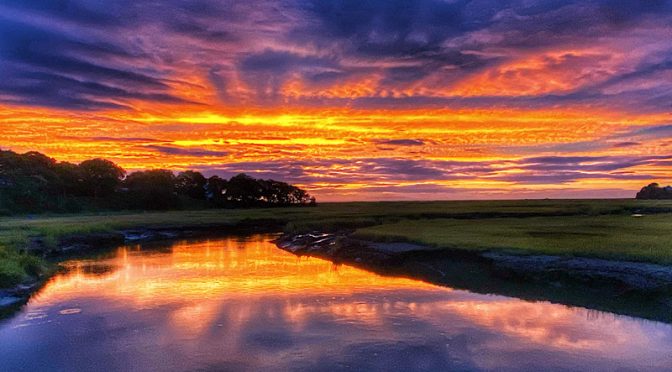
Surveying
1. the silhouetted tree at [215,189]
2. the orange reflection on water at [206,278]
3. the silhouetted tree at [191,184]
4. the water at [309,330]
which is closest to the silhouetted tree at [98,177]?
the silhouetted tree at [191,184]

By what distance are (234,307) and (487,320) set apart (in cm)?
1222

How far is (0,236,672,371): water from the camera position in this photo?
1698 centimetres

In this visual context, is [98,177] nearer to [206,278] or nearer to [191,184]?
[191,184]

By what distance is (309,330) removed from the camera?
2070 cm

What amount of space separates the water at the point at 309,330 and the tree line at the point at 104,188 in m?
91.2

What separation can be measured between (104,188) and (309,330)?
140 m

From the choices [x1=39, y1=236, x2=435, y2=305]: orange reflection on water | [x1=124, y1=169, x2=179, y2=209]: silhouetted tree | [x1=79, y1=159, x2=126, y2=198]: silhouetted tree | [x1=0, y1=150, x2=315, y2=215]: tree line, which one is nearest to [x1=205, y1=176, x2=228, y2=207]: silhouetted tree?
[x1=0, y1=150, x2=315, y2=215]: tree line

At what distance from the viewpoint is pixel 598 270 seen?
27.3 metres

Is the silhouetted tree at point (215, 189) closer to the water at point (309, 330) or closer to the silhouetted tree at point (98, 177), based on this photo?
the silhouetted tree at point (98, 177)

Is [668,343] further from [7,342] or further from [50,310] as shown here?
[50,310]

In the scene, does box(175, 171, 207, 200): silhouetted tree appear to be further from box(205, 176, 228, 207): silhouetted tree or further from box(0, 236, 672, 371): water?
box(0, 236, 672, 371): water

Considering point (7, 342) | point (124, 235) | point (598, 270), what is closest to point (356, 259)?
point (598, 270)

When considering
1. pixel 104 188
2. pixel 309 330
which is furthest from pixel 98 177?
pixel 309 330

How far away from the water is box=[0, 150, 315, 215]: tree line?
91173mm
